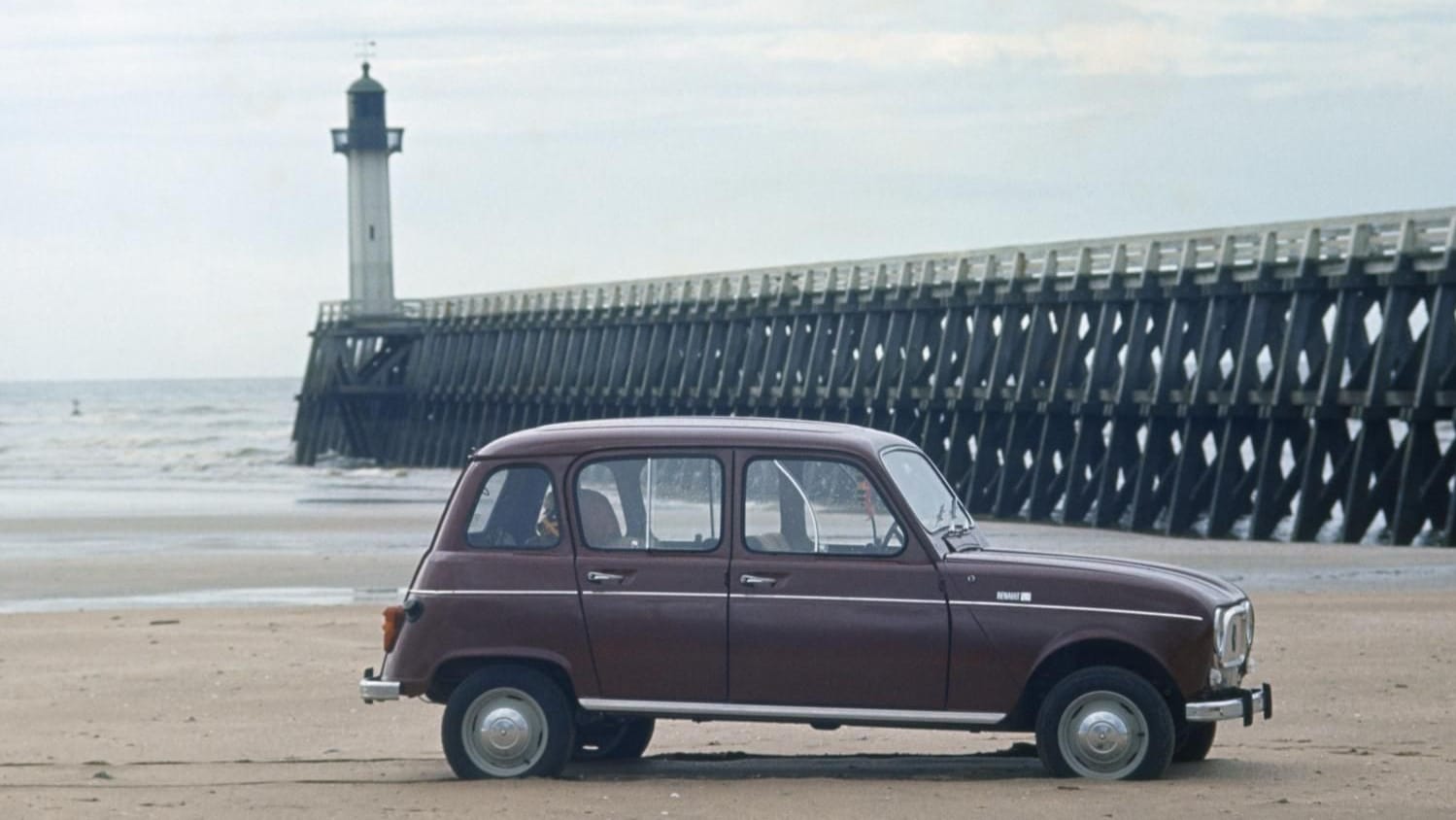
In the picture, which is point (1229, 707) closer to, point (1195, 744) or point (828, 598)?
point (1195, 744)

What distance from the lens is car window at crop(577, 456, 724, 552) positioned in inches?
326

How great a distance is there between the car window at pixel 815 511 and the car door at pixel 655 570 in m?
0.13

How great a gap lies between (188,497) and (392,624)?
32365 millimetres

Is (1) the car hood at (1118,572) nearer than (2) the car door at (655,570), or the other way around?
(1) the car hood at (1118,572)

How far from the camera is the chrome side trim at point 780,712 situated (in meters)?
8.07

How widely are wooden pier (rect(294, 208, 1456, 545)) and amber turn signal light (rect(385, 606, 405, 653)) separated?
1724 cm

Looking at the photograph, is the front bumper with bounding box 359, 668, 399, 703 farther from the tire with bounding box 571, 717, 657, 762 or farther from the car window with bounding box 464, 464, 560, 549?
the tire with bounding box 571, 717, 657, 762

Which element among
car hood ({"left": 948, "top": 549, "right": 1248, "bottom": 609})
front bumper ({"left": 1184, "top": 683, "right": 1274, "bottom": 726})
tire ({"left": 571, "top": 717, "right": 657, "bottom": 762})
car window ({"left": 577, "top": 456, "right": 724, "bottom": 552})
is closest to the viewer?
front bumper ({"left": 1184, "top": 683, "right": 1274, "bottom": 726})

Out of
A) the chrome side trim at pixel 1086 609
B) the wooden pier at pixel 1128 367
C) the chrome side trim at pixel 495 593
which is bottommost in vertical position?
the chrome side trim at pixel 1086 609

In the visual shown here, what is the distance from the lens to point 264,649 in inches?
542

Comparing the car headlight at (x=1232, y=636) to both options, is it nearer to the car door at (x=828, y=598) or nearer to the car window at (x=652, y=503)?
the car door at (x=828, y=598)

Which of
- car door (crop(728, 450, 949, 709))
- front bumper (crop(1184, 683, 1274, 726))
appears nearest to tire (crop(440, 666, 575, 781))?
car door (crop(728, 450, 949, 709))

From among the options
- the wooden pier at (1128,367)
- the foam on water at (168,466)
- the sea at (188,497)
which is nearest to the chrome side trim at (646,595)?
the sea at (188,497)

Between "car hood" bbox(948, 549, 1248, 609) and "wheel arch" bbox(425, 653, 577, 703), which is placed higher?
"car hood" bbox(948, 549, 1248, 609)
